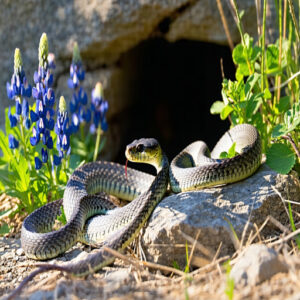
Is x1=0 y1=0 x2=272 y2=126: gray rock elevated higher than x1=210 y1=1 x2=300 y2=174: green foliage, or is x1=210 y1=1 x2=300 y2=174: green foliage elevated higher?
x1=0 y1=0 x2=272 y2=126: gray rock

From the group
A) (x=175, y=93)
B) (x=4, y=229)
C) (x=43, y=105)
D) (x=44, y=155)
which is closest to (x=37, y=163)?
(x=44, y=155)

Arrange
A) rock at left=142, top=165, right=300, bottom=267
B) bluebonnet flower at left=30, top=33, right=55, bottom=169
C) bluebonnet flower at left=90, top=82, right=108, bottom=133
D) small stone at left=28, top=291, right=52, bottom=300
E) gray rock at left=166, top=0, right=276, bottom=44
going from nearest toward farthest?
small stone at left=28, top=291, right=52, bottom=300
rock at left=142, top=165, right=300, bottom=267
bluebonnet flower at left=30, top=33, right=55, bottom=169
bluebonnet flower at left=90, top=82, right=108, bottom=133
gray rock at left=166, top=0, right=276, bottom=44

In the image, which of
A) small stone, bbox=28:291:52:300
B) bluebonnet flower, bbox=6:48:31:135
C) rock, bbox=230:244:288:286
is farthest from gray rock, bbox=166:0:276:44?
small stone, bbox=28:291:52:300

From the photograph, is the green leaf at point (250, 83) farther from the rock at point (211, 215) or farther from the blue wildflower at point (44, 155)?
the blue wildflower at point (44, 155)

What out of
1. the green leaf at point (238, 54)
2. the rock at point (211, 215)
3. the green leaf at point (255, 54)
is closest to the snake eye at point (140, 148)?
the rock at point (211, 215)

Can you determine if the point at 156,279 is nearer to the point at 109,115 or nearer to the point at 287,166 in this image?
the point at 287,166

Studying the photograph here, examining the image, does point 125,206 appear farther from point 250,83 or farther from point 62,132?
point 250,83

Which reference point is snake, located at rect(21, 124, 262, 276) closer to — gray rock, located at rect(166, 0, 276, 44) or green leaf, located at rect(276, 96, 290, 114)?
green leaf, located at rect(276, 96, 290, 114)
